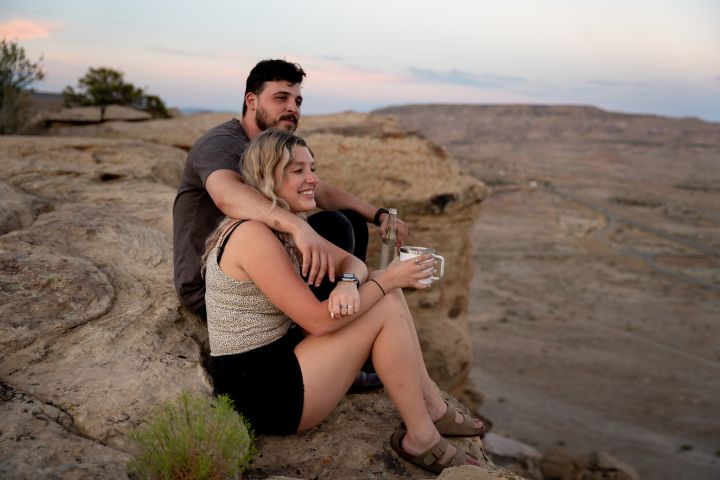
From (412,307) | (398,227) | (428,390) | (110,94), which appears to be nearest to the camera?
(428,390)

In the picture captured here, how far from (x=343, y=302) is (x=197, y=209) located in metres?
1.18

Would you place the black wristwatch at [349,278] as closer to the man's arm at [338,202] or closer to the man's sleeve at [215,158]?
the man's sleeve at [215,158]

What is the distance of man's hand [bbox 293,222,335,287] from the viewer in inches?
98.8

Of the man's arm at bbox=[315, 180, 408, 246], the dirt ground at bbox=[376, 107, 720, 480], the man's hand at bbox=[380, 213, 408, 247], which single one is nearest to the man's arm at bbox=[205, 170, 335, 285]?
the man's hand at bbox=[380, 213, 408, 247]

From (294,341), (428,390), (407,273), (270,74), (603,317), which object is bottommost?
(603,317)

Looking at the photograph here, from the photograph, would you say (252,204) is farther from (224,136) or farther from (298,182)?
(224,136)

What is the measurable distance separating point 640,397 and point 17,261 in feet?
33.4

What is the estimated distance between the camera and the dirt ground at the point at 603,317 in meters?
9.36

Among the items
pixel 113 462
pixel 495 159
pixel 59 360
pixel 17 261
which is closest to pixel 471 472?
pixel 113 462

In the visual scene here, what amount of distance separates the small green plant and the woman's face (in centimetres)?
96

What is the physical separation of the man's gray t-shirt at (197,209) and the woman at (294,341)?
466 millimetres

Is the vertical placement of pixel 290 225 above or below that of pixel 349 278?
above

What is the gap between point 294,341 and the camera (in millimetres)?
2631

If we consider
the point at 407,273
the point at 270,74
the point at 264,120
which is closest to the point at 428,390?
the point at 407,273
